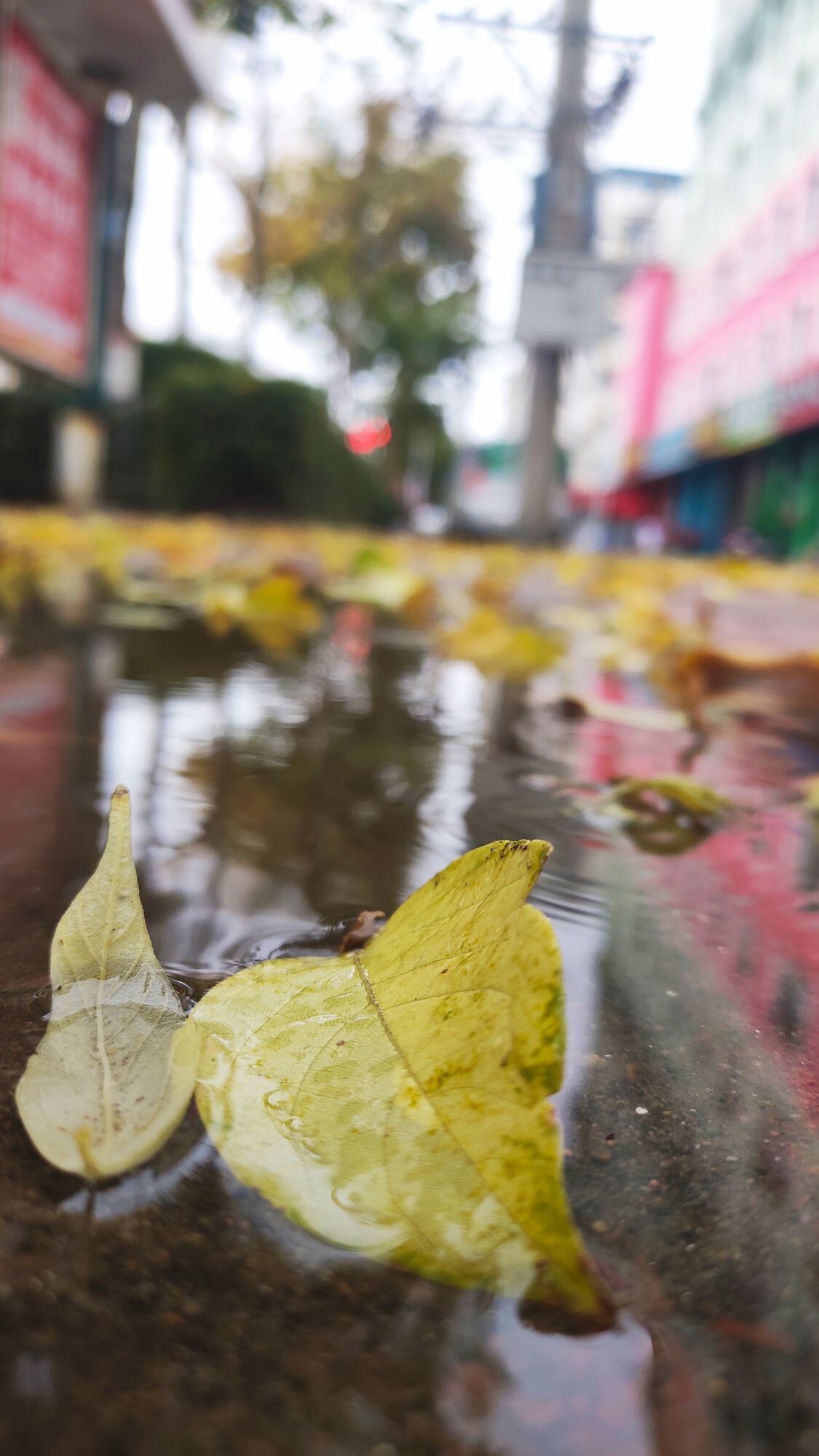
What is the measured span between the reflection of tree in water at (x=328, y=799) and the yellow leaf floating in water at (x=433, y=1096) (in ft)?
0.65

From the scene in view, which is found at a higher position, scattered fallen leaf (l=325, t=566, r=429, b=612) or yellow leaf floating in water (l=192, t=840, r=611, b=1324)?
scattered fallen leaf (l=325, t=566, r=429, b=612)

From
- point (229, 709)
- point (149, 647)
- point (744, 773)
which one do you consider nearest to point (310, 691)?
point (229, 709)

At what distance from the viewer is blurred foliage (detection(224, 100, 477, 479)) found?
1997 cm

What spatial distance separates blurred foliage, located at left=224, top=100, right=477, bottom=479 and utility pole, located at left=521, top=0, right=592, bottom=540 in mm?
8242

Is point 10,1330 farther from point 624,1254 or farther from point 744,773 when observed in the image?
point 744,773

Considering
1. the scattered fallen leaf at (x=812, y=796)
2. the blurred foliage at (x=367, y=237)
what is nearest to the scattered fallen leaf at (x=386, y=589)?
the scattered fallen leaf at (x=812, y=796)

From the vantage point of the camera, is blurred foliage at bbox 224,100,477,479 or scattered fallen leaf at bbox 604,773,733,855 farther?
blurred foliage at bbox 224,100,477,479

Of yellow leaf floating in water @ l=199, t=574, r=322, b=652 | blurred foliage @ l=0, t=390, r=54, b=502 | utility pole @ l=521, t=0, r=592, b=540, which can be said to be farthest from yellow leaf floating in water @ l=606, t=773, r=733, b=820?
utility pole @ l=521, t=0, r=592, b=540

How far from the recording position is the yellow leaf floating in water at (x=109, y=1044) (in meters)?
0.32

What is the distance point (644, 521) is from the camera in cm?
2736

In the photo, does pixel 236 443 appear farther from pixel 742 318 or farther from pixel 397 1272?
pixel 742 318

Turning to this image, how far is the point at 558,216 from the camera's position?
32.7 feet

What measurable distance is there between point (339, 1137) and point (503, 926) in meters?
0.08

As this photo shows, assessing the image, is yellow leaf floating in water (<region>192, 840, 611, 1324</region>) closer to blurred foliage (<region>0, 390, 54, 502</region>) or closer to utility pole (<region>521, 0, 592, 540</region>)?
blurred foliage (<region>0, 390, 54, 502</region>)
